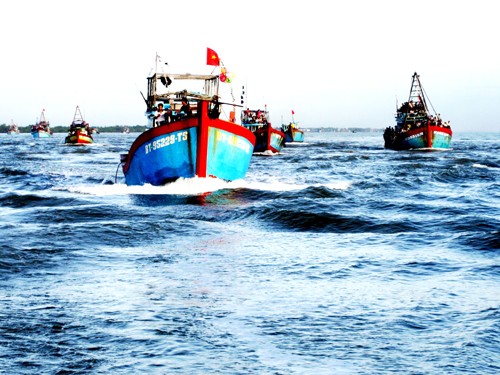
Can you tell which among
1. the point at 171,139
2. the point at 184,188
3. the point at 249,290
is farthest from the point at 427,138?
the point at 249,290

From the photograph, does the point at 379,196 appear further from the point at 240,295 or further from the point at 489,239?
the point at 240,295

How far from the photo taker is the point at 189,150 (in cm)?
2256

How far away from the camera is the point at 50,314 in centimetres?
741

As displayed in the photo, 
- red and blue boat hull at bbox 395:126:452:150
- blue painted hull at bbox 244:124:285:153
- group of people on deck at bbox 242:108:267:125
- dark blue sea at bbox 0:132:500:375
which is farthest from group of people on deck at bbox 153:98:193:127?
group of people on deck at bbox 242:108:267:125

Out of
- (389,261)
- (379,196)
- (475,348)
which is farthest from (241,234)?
(379,196)

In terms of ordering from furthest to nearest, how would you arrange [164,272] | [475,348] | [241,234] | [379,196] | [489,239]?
[379,196], [241,234], [489,239], [164,272], [475,348]

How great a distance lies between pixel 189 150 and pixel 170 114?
1648 millimetres

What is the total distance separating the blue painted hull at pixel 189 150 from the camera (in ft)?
73.1

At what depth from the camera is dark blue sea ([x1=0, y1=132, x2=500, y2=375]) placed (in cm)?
609

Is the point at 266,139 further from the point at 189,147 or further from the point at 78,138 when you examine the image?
the point at 189,147

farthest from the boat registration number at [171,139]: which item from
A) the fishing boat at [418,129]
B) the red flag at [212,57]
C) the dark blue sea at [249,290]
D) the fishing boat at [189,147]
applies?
the fishing boat at [418,129]

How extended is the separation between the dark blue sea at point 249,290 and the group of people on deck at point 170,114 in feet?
17.3

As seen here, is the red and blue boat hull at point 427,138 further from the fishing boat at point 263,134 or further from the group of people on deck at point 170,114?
the group of people on deck at point 170,114

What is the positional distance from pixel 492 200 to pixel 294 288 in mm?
14593
